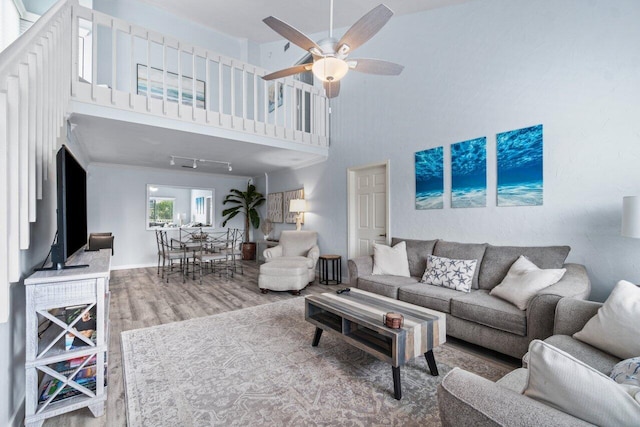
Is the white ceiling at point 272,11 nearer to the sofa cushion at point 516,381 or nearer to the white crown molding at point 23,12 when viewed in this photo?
the white crown molding at point 23,12

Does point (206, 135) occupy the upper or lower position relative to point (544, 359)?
upper

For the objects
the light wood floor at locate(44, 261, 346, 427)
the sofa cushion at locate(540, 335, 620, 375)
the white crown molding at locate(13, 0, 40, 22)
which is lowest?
the light wood floor at locate(44, 261, 346, 427)

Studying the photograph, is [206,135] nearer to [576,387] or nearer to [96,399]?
[96,399]

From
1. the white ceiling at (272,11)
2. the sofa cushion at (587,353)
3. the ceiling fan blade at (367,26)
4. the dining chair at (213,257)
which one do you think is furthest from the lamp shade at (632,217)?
the dining chair at (213,257)

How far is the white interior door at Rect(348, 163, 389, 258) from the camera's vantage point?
4405 millimetres

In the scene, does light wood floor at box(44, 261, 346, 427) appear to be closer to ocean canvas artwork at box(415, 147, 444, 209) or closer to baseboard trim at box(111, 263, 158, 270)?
baseboard trim at box(111, 263, 158, 270)

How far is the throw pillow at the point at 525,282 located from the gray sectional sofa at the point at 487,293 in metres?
0.05

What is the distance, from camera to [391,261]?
11.6 feet

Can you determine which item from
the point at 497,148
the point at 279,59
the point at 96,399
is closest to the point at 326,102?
the point at 279,59

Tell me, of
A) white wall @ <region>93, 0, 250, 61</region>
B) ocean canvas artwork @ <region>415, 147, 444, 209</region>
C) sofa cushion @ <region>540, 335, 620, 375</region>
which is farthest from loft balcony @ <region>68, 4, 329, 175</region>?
sofa cushion @ <region>540, 335, 620, 375</region>

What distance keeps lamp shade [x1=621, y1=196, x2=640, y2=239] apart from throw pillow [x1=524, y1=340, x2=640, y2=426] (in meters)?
1.83

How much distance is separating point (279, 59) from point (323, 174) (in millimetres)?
3372

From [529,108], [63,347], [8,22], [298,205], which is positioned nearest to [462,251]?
[529,108]

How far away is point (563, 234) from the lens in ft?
8.64
